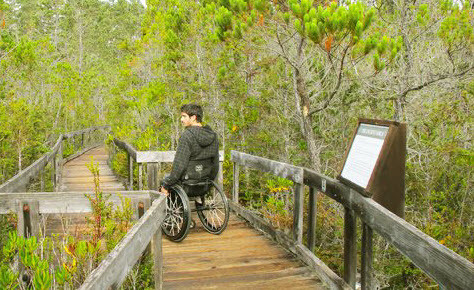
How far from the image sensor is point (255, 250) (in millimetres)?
4848

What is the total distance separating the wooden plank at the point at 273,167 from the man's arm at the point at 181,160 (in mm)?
962

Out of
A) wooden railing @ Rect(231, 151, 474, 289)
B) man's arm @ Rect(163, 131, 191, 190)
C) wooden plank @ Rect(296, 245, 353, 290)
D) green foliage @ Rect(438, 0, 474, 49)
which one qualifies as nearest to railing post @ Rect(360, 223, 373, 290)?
wooden railing @ Rect(231, 151, 474, 289)

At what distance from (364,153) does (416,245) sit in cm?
120

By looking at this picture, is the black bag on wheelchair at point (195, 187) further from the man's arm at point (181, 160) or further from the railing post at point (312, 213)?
the railing post at point (312, 213)

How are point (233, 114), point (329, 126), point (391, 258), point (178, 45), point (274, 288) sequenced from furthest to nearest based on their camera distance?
point (178, 45)
point (233, 114)
point (329, 126)
point (391, 258)
point (274, 288)

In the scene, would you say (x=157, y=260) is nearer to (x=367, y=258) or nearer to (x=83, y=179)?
(x=367, y=258)

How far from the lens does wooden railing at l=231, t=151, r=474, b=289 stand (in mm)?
1984

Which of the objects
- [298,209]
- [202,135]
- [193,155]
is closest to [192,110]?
[202,135]

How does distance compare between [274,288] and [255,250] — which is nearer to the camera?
[274,288]

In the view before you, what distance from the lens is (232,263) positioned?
4.48 m

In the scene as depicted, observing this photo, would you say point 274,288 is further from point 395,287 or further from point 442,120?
point 442,120

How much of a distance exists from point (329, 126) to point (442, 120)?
213cm

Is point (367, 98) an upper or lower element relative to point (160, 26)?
lower

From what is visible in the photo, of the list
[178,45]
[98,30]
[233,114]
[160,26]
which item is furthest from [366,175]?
[98,30]
